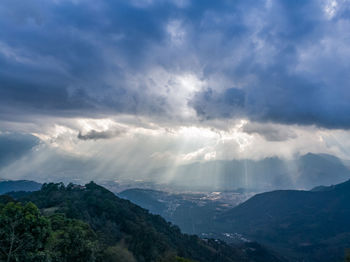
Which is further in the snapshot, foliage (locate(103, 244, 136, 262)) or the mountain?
the mountain

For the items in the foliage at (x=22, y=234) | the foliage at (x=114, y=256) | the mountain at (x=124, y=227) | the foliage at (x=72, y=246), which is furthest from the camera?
the mountain at (x=124, y=227)

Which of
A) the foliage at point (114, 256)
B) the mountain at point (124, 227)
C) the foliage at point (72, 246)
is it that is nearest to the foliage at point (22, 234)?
the foliage at point (72, 246)

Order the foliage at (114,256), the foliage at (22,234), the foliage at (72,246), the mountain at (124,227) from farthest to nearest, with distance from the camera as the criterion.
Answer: the mountain at (124,227), the foliage at (114,256), the foliage at (72,246), the foliage at (22,234)

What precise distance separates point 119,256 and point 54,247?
923 inches

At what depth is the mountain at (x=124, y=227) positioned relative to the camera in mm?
107075

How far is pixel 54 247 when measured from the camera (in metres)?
51.2

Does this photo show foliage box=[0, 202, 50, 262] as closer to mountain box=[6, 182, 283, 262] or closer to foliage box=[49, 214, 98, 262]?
foliage box=[49, 214, 98, 262]

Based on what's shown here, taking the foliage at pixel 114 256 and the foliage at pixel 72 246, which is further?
the foliage at pixel 114 256

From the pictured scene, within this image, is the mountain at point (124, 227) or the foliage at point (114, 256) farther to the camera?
the mountain at point (124, 227)

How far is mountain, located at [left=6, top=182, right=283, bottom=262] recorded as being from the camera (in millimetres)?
107075

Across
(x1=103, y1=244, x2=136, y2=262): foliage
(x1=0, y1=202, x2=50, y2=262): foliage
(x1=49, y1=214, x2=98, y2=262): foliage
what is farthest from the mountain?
(x1=0, y1=202, x2=50, y2=262): foliage

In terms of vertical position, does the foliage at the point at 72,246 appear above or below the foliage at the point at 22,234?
below

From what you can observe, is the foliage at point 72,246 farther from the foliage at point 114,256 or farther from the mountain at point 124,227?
the mountain at point 124,227

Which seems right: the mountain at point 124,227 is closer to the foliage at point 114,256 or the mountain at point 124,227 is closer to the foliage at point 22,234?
the foliage at point 114,256
